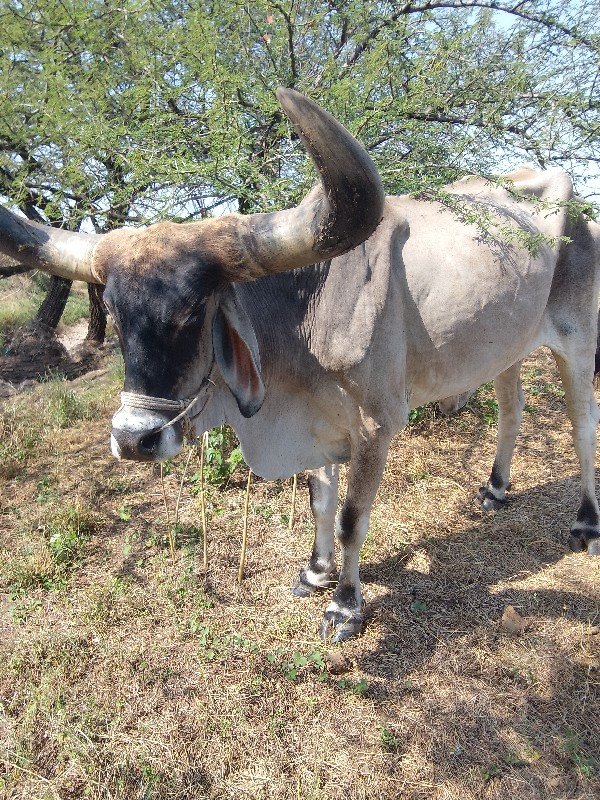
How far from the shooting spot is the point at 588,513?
3994mm

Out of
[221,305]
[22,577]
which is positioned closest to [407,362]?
[221,305]

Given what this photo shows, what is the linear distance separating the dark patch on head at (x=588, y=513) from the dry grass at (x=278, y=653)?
0.73ft

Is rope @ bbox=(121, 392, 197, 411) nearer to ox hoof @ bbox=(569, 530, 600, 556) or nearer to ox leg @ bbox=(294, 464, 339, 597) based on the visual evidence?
ox leg @ bbox=(294, 464, 339, 597)

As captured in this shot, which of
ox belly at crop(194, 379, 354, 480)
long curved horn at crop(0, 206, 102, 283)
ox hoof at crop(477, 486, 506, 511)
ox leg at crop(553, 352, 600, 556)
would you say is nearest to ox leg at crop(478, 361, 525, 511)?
ox hoof at crop(477, 486, 506, 511)

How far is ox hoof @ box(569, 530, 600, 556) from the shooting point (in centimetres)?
392

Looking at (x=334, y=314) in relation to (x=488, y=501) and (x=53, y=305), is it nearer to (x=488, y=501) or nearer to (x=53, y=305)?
(x=488, y=501)

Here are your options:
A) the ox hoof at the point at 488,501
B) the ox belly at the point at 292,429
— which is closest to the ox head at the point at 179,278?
the ox belly at the point at 292,429

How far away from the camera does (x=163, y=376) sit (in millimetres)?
2080

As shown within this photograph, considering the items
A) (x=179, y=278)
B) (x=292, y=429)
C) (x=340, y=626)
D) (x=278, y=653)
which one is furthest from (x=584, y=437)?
(x=179, y=278)

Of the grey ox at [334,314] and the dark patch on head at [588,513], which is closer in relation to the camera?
the grey ox at [334,314]

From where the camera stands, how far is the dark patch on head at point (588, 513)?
13.1ft

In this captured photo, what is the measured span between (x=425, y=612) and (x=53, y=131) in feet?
13.2

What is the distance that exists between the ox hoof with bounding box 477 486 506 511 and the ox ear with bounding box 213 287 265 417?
2765 millimetres

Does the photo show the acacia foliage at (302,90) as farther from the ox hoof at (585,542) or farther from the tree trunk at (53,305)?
the tree trunk at (53,305)
